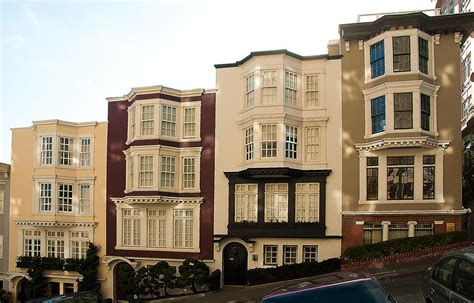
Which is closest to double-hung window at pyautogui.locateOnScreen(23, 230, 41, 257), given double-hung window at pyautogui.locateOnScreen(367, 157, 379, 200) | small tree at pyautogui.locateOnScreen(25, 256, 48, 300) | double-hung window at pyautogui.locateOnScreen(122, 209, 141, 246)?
small tree at pyautogui.locateOnScreen(25, 256, 48, 300)

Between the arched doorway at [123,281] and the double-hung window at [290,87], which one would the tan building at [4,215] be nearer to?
the arched doorway at [123,281]

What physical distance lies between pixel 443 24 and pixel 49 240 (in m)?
26.2

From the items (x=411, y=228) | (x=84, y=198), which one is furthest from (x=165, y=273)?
(x=411, y=228)

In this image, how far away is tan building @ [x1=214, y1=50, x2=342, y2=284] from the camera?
20.9 metres

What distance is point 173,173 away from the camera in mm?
23469

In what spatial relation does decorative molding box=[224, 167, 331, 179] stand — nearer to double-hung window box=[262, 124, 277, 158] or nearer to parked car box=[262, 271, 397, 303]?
double-hung window box=[262, 124, 277, 158]

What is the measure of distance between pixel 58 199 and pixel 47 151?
3212mm

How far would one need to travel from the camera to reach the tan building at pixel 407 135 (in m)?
19.5

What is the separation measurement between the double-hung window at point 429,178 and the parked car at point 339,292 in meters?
15.1

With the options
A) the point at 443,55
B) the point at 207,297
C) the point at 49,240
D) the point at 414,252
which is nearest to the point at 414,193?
the point at 414,252

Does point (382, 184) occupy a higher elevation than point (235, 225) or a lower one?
higher

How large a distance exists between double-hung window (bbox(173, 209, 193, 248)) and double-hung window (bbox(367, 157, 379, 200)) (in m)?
9.99

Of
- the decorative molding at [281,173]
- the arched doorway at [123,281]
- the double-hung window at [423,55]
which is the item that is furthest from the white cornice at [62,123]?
the double-hung window at [423,55]

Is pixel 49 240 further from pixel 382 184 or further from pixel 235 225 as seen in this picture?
pixel 382 184
